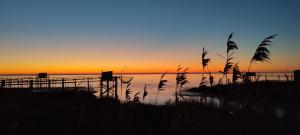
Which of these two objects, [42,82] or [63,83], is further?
[42,82]

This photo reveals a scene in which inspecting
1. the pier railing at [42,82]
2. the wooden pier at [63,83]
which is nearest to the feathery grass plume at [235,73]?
the wooden pier at [63,83]

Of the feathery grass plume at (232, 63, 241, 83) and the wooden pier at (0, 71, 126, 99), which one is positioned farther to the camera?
the wooden pier at (0, 71, 126, 99)

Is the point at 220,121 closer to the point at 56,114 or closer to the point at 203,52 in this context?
the point at 203,52

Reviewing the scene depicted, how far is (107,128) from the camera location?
719 centimetres

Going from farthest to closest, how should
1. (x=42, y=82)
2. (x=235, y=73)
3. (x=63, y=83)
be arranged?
(x=42, y=82)
(x=63, y=83)
(x=235, y=73)

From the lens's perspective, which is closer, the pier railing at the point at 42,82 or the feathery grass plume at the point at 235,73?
the feathery grass plume at the point at 235,73

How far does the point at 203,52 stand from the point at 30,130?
526cm

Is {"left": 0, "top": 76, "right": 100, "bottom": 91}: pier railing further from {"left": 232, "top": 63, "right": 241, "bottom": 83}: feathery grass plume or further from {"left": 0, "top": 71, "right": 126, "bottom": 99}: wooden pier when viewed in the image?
{"left": 232, "top": 63, "right": 241, "bottom": 83}: feathery grass plume

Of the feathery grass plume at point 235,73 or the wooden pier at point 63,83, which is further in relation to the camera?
the wooden pier at point 63,83

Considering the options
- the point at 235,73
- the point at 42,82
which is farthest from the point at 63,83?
the point at 235,73

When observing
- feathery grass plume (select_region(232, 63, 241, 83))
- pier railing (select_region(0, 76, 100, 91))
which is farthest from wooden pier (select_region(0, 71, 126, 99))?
feathery grass plume (select_region(232, 63, 241, 83))

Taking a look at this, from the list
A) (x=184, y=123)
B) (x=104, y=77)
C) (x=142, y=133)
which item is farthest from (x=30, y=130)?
(x=104, y=77)

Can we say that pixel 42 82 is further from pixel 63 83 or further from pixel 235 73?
pixel 235 73

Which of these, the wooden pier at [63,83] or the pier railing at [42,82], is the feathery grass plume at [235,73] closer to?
the wooden pier at [63,83]
